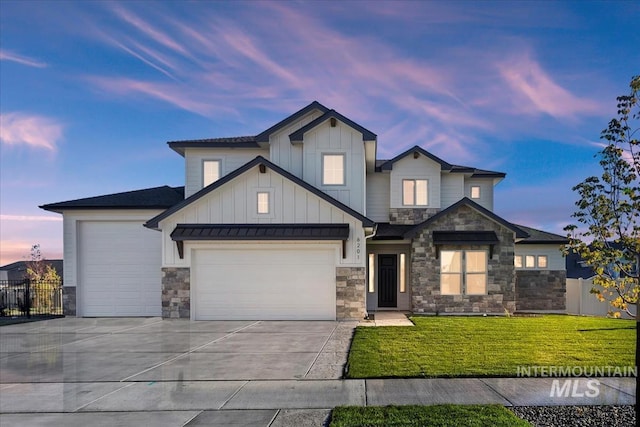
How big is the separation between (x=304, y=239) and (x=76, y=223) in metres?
9.56

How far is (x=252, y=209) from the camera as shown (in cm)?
1440

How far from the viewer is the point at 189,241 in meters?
14.3

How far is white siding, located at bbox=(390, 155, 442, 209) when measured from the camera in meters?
18.3

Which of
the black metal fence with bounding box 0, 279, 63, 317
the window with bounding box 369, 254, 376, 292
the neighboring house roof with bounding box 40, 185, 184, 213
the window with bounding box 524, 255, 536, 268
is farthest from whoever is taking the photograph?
the window with bounding box 524, 255, 536, 268

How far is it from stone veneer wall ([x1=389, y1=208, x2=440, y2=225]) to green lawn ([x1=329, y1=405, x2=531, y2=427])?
1302cm

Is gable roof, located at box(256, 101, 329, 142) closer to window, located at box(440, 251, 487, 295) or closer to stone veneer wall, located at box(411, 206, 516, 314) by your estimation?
stone veneer wall, located at box(411, 206, 516, 314)

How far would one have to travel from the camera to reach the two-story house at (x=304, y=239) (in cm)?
1420

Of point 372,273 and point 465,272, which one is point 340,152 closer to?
point 372,273

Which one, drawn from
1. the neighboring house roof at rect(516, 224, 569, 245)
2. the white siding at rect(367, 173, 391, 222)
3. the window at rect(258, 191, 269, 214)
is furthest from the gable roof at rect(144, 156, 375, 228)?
the neighboring house roof at rect(516, 224, 569, 245)

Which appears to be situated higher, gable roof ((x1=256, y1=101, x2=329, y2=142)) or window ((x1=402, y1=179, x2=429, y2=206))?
gable roof ((x1=256, y1=101, x2=329, y2=142))

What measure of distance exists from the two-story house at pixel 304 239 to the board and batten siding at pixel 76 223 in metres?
0.04

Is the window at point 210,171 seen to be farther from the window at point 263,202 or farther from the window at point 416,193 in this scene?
the window at point 416,193

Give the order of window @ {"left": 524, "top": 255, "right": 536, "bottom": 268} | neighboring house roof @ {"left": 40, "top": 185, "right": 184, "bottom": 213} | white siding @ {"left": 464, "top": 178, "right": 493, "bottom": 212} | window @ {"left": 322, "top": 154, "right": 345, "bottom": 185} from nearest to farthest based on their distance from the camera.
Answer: window @ {"left": 322, "top": 154, "right": 345, "bottom": 185}, neighboring house roof @ {"left": 40, "top": 185, "right": 184, "bottom": 213}, window @ {"left": 524, "top": 255, "right": 536, "bottom": 268}, white siding @ {"left": 464, "top": 178, "right": 493, "bottom": 212}

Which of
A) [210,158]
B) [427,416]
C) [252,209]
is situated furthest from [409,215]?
[427,416]
